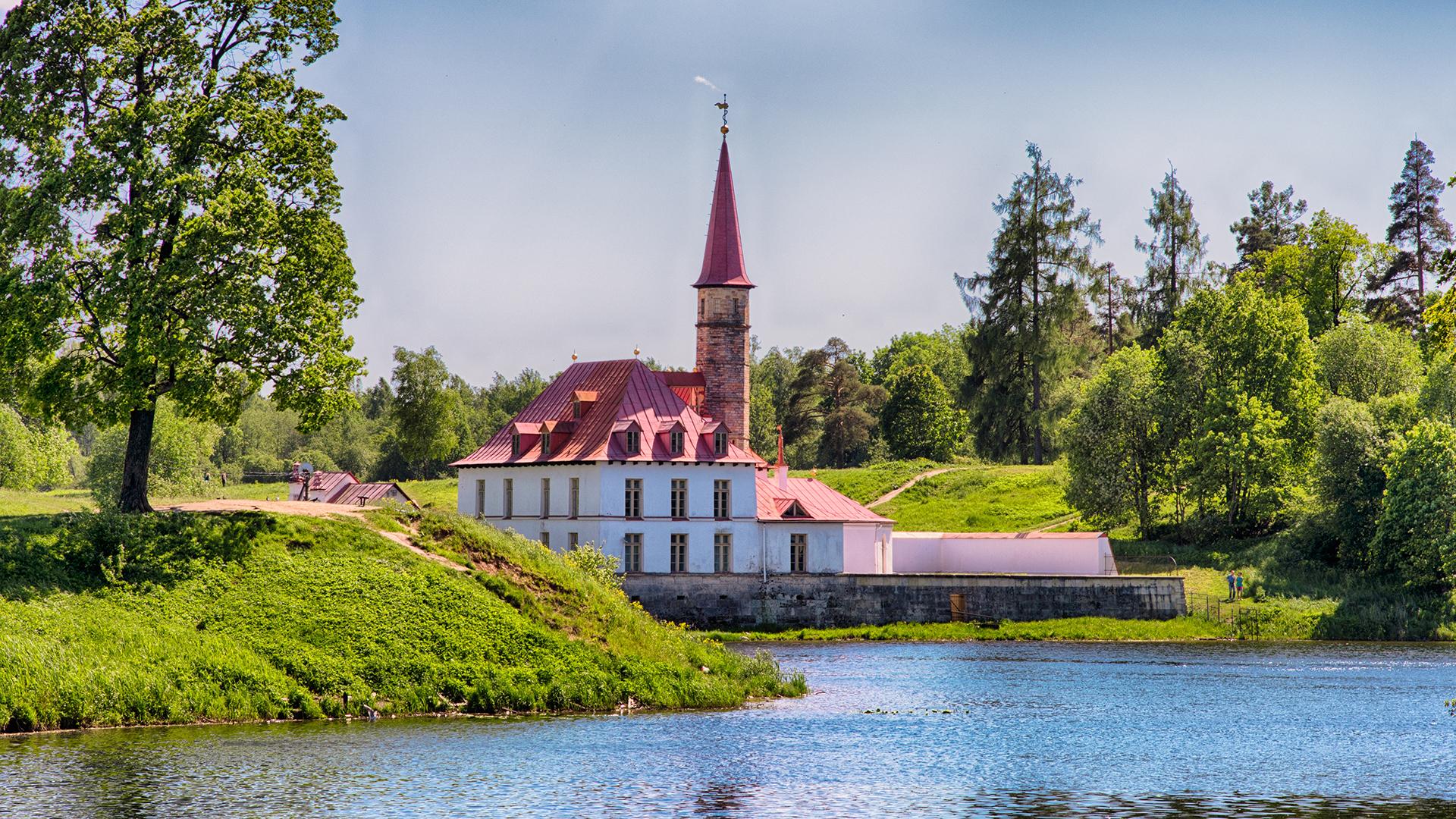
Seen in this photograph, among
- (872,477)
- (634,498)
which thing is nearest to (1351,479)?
(634,498)

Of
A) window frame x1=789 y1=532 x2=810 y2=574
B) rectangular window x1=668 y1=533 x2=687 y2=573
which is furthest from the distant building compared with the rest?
window frame x1=789 y1=532 x2=810 y2=574

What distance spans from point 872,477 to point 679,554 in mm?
36816

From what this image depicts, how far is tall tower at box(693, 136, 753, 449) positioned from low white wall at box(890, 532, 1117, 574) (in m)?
8.93

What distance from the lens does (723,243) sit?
71125 millimetres

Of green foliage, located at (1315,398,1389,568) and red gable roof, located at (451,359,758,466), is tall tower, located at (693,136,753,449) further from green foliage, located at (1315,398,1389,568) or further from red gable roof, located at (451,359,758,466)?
green foliage, located at (1315,398,1389,568)

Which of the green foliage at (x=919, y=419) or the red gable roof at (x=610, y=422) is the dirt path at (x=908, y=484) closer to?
the green foliage at (x=919, y=419)

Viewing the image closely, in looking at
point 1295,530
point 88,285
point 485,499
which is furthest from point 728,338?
point 88,285

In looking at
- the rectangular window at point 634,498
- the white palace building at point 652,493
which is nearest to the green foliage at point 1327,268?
the white palace building at point 652,493

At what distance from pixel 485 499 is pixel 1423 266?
58.8m

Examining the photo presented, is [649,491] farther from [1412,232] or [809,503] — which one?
[1412,232]

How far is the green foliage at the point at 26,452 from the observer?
82.0 meters

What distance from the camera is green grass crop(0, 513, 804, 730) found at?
30.6 meters

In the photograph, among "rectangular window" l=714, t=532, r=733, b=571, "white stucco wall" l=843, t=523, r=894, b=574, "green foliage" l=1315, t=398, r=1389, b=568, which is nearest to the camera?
"rectangular window" l=714, t=532, r=733, b=571

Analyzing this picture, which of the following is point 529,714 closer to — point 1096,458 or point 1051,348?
point 1096,458
